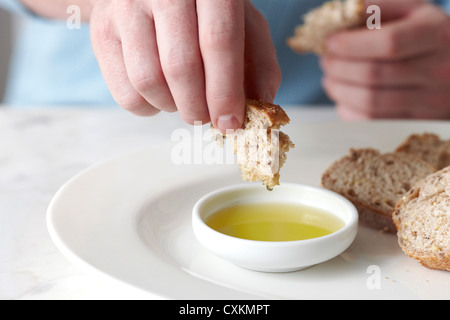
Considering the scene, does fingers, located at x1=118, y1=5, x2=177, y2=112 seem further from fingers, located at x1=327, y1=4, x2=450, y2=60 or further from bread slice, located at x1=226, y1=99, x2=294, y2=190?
fingers, located at x1=327, y1=4, x2=450, y2=60

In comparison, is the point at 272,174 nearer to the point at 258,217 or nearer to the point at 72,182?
the point at 258,217

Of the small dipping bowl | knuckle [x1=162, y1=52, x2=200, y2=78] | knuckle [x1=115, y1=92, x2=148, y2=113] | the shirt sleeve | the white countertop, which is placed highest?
the shirt sleeve

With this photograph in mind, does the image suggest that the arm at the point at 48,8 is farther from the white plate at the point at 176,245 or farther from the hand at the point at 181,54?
the hand at the point at 181,54

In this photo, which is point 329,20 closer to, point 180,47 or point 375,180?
point 375,180

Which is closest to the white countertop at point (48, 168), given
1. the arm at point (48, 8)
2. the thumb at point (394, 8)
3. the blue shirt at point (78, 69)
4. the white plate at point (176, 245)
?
the white plate at point (176, 245)

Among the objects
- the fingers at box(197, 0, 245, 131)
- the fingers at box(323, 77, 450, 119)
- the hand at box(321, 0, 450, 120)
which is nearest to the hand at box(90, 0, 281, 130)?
the fingers at box(197, 0, 245, 131)

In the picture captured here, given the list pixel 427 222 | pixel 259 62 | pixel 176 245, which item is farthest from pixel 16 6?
pixel 427 222

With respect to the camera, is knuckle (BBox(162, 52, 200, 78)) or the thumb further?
the thumb

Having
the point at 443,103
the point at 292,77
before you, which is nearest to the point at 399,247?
the point at 443,103
